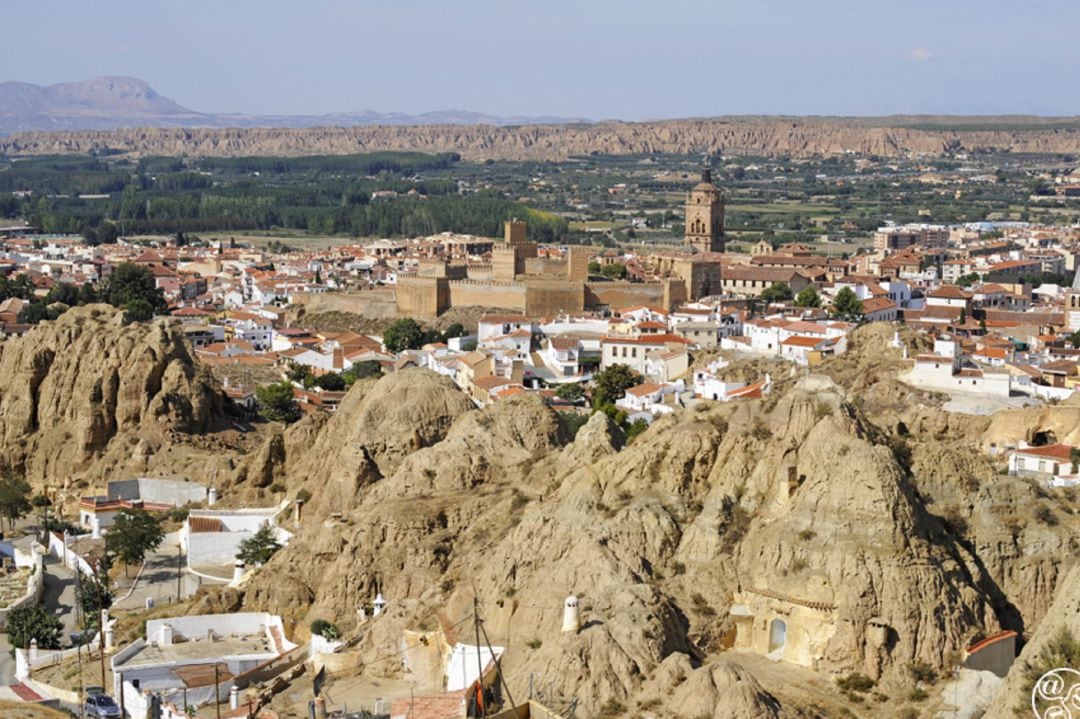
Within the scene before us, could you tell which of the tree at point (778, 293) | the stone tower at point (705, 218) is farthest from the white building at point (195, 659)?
the stone tower at point (705, 218)

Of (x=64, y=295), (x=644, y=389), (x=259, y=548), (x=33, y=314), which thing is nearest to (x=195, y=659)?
(x=259, y=548)

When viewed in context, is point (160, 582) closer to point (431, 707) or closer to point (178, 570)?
point (178, 570)

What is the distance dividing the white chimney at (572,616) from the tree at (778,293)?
2236 inches

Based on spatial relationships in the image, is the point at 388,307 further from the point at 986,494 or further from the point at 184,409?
the point at 986,494

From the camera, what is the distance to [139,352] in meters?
38.4

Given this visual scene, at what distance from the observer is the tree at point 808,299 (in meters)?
68.2

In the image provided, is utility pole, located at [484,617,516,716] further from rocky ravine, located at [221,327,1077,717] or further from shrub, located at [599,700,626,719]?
shrub, located at [599,700,626,719]

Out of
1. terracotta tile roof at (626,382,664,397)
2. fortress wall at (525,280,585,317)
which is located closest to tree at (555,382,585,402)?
terracotta tile roof at (626,382,664,397)

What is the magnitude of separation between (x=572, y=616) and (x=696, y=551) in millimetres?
2211

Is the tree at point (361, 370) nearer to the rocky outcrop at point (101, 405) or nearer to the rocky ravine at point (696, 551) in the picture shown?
the rocky outcrop at point (101, 405)

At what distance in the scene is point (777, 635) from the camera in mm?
19406

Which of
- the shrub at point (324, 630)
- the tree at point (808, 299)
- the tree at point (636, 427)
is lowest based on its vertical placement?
the tree at point (808, 299)

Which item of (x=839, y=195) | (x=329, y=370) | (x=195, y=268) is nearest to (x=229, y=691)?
(x=329, y=370)

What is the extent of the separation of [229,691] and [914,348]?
98.1 feet
